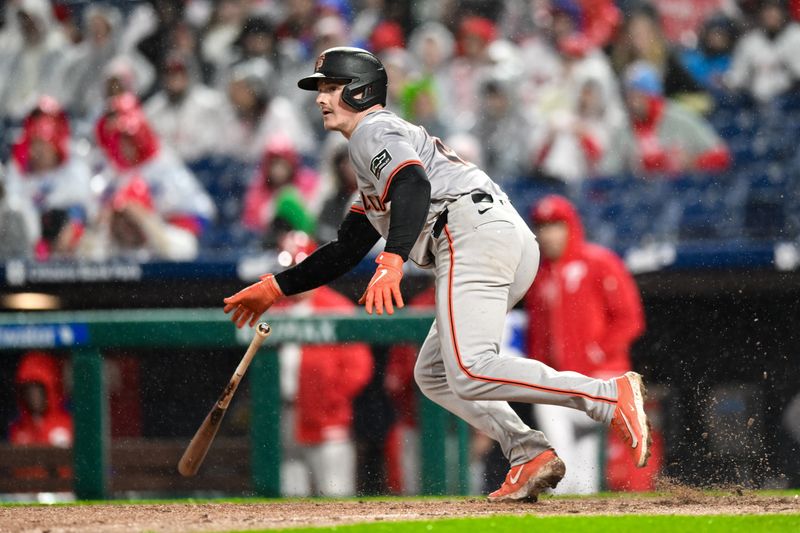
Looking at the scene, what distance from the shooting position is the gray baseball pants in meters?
3.84

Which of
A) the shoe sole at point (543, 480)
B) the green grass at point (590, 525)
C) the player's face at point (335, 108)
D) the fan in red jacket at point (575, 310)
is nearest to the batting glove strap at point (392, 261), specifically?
the player's face at point (335, 108)

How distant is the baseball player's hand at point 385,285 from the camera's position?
3.67 meters

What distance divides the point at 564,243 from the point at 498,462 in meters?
1.18

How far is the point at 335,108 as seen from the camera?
4031mm

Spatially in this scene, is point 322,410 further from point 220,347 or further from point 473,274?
point 473,274

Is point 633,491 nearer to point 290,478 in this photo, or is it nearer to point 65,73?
point 290,478

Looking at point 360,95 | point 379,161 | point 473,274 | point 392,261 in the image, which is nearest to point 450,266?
point 473,274

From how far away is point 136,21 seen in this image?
361 inches

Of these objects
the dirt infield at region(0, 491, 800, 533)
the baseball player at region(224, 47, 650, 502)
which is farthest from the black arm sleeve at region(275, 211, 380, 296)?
the dirt infield at region(0, 491, 800, 533)

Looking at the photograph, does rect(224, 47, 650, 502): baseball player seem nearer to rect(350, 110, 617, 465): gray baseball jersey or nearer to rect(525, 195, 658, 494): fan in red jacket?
rect(350, 110, 617, 465): gray baseball jersey

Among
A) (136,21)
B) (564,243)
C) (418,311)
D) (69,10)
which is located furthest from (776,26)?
(69,10)

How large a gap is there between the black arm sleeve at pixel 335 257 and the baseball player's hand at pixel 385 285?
0.54 metres

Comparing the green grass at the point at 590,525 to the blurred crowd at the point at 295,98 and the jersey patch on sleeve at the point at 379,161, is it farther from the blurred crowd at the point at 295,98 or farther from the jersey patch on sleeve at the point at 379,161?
the blurred crowd at the point at 295,98

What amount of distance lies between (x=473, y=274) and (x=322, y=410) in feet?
6.29
